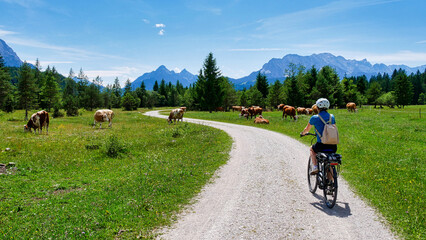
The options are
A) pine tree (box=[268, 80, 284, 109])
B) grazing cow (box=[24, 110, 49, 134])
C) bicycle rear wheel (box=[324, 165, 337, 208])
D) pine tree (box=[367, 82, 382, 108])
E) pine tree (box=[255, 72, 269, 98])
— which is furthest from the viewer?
pine tree (box=[367, 82, 382, 108])

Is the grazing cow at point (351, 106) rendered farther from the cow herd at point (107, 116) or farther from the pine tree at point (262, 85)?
the pine tree at point (262, 85)

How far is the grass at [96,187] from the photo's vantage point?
594 centimetres

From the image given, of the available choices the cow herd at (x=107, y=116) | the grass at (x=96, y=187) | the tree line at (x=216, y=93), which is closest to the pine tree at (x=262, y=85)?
the tree line at (x=216, y=93)

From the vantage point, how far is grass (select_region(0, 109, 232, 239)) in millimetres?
5938

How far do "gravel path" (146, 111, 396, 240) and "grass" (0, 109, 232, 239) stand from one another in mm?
837

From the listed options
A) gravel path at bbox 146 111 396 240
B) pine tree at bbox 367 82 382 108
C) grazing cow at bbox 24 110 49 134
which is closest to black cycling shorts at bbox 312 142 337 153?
gravel path at bbox 146 111 396 240

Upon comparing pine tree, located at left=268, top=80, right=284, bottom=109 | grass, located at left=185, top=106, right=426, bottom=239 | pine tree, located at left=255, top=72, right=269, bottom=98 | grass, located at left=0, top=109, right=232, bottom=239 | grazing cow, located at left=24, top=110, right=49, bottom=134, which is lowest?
grass, located at left=0, top=109, right=232, bottom=239

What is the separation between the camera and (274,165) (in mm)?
12250

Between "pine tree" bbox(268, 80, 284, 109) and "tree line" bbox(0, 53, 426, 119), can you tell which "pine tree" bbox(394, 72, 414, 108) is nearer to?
"tree line" bbox(0, 53, 426, 119)

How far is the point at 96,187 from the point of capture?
361 inches

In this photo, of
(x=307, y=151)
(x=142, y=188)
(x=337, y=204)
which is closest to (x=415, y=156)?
(x=307, y=151)

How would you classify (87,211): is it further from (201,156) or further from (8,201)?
(201,156)

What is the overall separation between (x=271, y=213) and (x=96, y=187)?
6.85 meters

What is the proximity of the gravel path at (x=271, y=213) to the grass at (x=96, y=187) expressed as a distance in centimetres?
84
